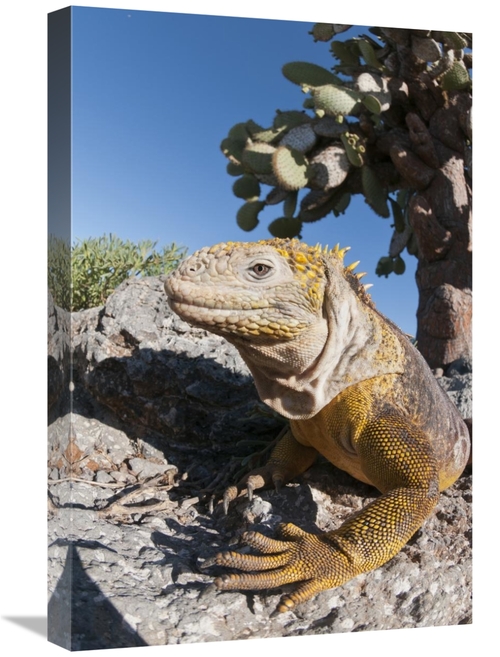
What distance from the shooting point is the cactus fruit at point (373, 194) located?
6125mm

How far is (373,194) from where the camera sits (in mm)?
6152

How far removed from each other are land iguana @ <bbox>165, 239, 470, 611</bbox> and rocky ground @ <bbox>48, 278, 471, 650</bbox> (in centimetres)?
27

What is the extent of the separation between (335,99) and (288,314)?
2808 millimetres

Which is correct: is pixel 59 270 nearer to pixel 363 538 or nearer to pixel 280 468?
pixel 280 468

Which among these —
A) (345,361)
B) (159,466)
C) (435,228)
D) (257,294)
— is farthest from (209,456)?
(435,228)

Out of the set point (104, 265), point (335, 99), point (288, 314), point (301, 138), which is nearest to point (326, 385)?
point (288, 314)

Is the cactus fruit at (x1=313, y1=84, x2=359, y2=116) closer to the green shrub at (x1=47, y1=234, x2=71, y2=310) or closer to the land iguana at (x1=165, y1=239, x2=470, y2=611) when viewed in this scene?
the land iguana at (x1=165, y1=239, x2=470, y2=611)

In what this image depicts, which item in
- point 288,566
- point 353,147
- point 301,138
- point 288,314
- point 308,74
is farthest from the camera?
point 301,138

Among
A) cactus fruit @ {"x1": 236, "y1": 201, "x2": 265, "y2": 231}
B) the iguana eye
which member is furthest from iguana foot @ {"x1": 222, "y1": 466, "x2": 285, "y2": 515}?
A: cactus fruit @ {"x1": 236, "y1": 201, "x2": 265, "y2": 231}

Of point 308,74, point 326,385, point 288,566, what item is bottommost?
point 288,566

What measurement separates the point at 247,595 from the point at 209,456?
1.43 meters

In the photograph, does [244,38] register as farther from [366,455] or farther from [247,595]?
[247,595]

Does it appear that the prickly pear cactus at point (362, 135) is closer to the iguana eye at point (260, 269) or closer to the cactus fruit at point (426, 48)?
the cactus fruit at point (426, 48)

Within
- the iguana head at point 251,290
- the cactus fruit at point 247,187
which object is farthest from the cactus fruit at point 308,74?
the iguana head at point 251,290
